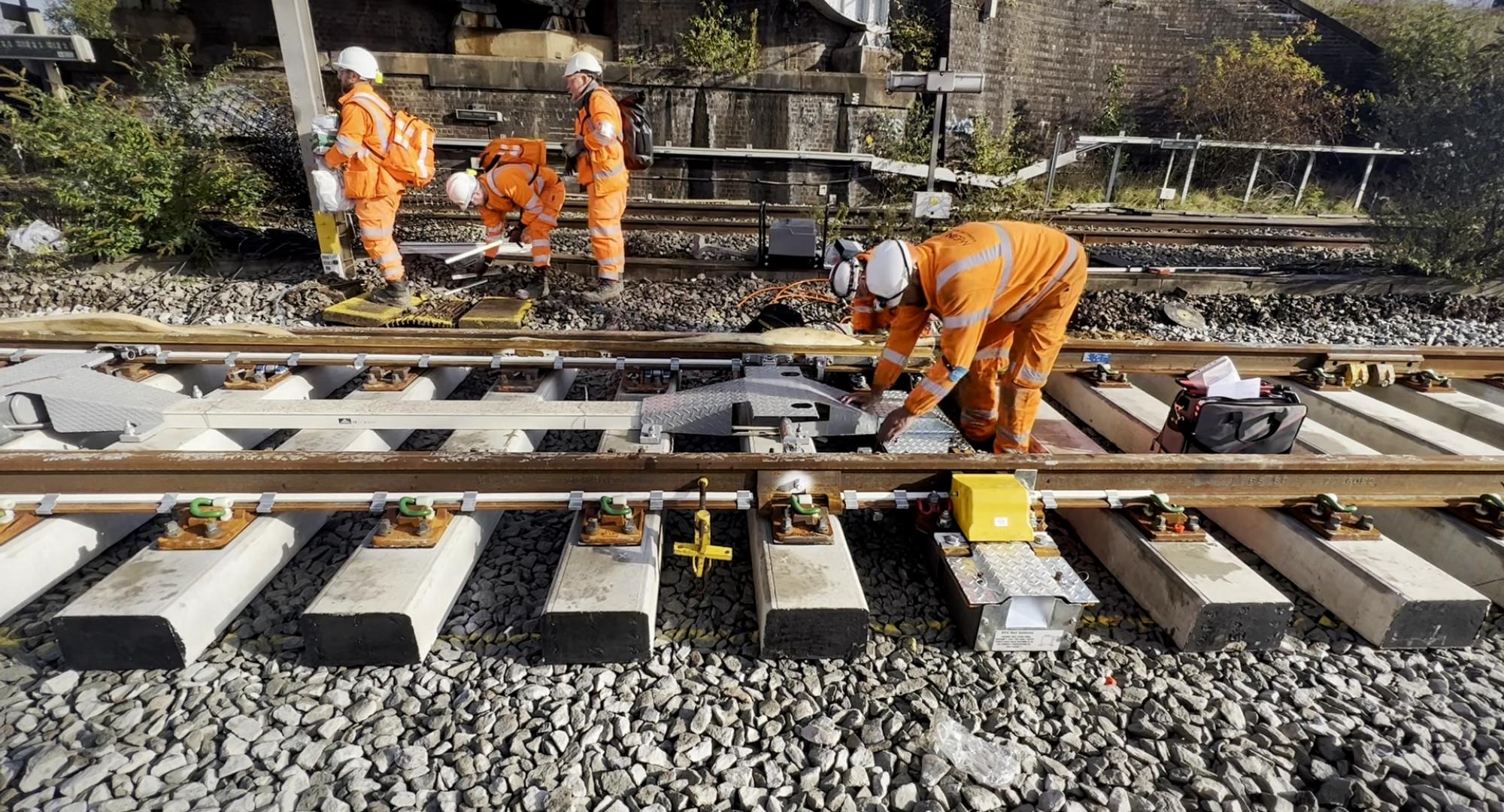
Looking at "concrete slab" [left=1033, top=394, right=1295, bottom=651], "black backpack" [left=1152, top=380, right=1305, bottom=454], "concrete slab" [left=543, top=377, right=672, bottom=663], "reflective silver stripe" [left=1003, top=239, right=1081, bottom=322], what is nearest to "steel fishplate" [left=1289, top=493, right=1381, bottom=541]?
"concrete slab" [left=1033, top=394, right=1295, bottom=651]

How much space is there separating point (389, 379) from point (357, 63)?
3.58 meters

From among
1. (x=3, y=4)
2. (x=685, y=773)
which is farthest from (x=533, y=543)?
(x=3, y=4)

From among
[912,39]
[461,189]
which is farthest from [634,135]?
[912,39]

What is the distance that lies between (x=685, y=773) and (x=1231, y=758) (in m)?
1.74

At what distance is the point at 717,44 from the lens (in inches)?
537

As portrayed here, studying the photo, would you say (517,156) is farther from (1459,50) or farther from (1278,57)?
(1459,50)

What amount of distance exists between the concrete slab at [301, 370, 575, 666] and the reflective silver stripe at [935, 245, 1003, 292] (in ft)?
7.70

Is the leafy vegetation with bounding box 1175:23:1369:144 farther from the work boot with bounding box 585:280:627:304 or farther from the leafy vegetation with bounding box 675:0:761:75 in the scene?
the work boot with bounding box 585:280:627:304

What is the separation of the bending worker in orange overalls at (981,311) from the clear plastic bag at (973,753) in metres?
1.44

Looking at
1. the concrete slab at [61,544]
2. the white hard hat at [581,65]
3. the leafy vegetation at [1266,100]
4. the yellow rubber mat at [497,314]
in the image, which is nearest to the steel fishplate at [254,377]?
the concrete slab at [61,544]

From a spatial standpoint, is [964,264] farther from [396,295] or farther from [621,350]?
[396,295]

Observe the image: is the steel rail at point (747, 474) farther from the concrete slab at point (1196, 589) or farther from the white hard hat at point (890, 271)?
the white hard hat at point (890, 271)

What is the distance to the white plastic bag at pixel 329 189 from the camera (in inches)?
262

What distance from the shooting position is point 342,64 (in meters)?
6.20
